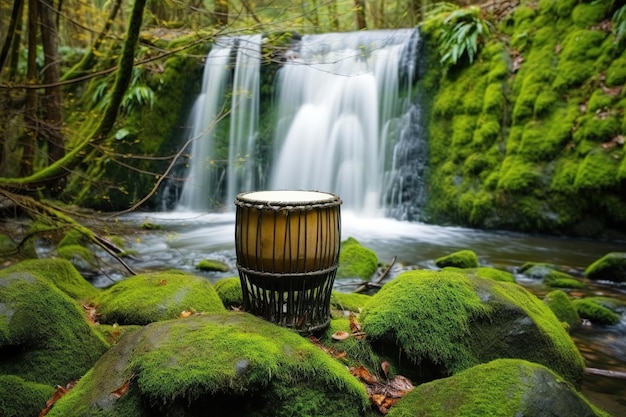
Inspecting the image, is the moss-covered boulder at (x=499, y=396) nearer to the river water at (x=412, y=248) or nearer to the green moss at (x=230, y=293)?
the green moss at (x=230, y=293)

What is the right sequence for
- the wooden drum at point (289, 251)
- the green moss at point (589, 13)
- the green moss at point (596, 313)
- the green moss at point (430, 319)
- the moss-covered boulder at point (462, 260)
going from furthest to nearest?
the green moss at point (589, 13) → the moss-covered boulder at point (462, 260) → the green moss at point (596, 313) → the green moss at point (430, 319) → the wooden drum at point (289, 251)

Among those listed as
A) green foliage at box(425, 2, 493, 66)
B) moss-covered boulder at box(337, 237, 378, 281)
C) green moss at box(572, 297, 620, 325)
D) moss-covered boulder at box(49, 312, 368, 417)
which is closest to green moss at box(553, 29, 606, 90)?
green foliage at box(425, 2, 493, 66)

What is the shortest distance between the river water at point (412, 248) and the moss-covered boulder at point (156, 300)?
66.5 inches

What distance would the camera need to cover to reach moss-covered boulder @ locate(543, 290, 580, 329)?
207 inches

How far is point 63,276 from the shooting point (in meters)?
5.04

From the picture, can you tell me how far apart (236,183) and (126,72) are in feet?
27.4

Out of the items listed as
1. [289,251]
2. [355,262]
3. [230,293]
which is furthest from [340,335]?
[355,262]

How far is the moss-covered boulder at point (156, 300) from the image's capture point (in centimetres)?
408

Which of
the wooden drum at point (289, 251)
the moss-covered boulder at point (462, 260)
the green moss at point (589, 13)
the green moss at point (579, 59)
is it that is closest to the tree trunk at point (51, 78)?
the wooden drum at point (289, 251)

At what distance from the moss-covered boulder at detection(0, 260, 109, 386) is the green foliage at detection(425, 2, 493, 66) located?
9.93m

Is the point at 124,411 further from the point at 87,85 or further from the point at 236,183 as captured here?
the point at 87,85

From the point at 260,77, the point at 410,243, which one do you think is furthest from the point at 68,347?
the point at 260,77

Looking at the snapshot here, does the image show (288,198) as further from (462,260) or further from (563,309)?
(462,260)

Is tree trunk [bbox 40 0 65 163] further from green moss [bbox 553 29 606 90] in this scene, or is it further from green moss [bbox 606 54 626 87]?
green moss [bbox 606 54 626 87]
